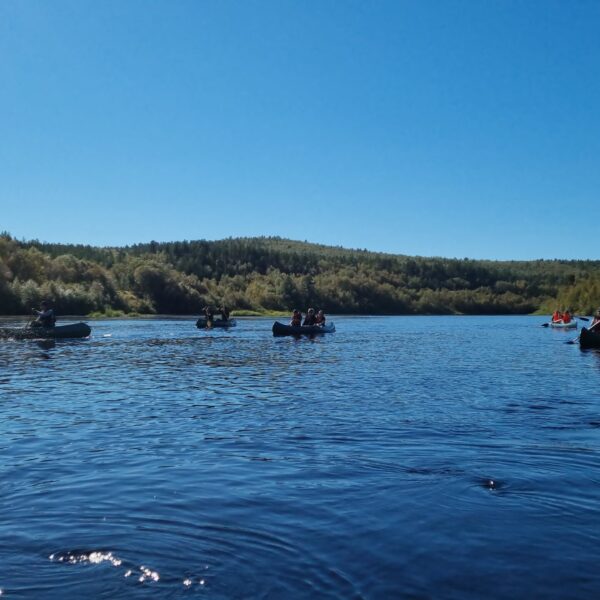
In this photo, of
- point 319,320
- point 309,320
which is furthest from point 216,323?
point 309,320

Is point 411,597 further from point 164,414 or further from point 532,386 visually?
point 532,386

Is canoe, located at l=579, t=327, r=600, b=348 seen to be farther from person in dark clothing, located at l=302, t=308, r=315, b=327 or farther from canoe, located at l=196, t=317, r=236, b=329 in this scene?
canoe, located at l=196, t=317, r=236, b=329

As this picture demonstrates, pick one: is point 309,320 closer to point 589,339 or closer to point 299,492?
point 589,339

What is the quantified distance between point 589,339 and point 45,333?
1470 inches

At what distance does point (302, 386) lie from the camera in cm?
2589

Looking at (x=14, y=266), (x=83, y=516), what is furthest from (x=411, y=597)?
(x=14, y=266)

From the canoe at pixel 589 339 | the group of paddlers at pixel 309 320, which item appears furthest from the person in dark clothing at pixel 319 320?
the canoe at pixel 589 339

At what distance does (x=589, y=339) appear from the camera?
46.0 metres

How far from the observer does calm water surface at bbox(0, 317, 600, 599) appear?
8.03m

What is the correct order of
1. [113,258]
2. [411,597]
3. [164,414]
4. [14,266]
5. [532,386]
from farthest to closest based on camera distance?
1. [113,258]
2. [14,266]
3. [532,386]
4. [164,414]
5. [411,597]

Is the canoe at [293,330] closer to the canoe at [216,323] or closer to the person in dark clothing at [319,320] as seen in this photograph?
the person in dark clothing at [319,320]

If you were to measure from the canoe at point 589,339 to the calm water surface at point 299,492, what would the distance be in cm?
2269

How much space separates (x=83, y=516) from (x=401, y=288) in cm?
19243

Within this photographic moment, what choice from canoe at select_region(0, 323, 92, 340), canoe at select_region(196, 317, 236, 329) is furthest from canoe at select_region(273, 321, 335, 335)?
canoe at select_region(0, 323, 92, 340)
